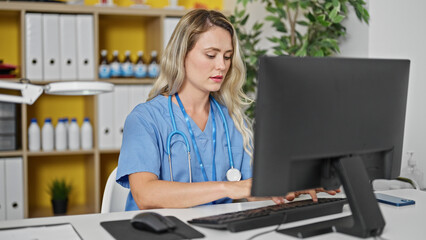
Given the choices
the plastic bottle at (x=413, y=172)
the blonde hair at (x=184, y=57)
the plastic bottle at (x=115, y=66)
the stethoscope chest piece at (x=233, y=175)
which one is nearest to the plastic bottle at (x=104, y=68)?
the plastic bottle at (x=115, y=66)

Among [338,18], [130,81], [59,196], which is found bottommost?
[59,196]

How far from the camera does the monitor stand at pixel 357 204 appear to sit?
3.78 feet

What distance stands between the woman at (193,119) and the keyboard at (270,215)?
34cm

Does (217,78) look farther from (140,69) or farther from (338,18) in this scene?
(140,69)

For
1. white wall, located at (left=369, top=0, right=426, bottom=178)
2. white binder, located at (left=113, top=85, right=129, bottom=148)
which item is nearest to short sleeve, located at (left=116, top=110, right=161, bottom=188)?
white wall, located at (left=369, top=0, right=426, bottom=178)

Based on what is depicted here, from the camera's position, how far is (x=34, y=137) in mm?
2963

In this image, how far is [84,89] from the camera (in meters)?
1.35

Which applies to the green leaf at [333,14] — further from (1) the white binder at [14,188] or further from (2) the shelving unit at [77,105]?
(1) the white binder at [14,188]

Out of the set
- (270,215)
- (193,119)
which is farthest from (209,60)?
(270,215)

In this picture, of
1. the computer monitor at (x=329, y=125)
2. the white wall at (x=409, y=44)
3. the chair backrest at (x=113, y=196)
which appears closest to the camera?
the computer monitor at (x=329, y=125)

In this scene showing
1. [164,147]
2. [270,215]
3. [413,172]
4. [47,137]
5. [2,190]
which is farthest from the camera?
[47,137]

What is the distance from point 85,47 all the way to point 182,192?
1801mm

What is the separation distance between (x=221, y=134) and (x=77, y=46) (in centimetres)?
149

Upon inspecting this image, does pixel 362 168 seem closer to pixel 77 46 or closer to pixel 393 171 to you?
pixel 393 171
